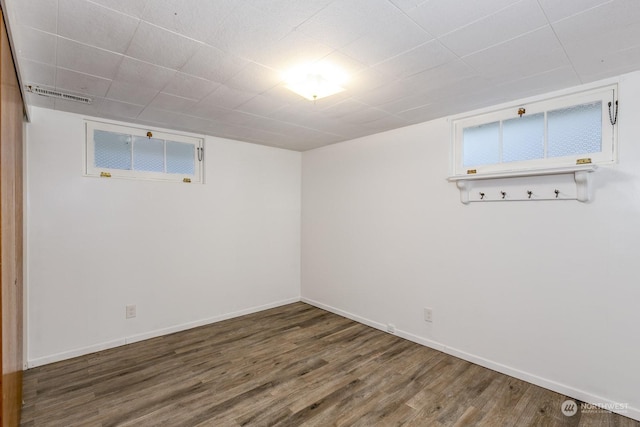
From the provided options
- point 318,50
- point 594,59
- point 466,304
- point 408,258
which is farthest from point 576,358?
point 318,50

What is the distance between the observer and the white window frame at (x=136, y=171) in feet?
10.3

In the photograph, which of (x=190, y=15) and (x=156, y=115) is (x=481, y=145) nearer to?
(x=190, y=15)

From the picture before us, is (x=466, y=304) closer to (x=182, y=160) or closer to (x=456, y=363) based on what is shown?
(x=456, y=363)

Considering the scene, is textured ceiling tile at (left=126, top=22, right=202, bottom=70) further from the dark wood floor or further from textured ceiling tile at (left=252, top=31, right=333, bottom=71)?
the dark wood floor

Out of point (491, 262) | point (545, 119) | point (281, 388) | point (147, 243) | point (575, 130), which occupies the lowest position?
point (281, 388)

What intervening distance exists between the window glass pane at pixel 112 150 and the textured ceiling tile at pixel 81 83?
814mm

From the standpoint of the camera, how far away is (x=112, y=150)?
10.8 ft

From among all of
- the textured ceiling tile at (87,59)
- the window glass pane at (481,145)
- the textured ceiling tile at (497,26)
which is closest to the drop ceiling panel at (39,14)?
the textured ceiling tile at (87,59)

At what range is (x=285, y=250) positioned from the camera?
4785 mm

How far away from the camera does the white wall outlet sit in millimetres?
3339

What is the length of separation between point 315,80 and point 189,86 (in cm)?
102

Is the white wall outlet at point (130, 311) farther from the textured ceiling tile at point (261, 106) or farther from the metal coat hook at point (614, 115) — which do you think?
the metal coat hook at point (614, 115)

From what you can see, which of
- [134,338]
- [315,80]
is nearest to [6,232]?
[315,80]

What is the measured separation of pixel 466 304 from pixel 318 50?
266 cm
